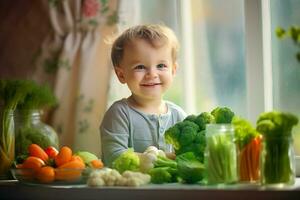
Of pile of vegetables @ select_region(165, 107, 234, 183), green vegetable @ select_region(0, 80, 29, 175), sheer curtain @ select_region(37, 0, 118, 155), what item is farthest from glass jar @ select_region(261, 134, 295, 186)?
green vegetable @ select_region(0, 80, 29, 175)

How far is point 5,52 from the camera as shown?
90.0 inches

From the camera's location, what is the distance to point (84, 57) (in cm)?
216

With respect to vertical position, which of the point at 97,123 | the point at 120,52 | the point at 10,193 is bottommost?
the point at 10,193

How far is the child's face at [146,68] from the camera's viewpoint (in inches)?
79.7

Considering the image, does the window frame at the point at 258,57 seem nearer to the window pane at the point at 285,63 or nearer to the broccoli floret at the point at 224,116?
the window pane at the point at 285,63

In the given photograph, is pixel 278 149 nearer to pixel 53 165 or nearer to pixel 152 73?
pixel 152 73

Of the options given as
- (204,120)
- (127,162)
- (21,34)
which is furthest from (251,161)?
(21,34)

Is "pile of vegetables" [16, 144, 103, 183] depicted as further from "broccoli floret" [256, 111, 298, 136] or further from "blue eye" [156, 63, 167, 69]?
"broccoli floret" [256, 111, 298, 136]

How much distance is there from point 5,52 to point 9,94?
11.7 inches

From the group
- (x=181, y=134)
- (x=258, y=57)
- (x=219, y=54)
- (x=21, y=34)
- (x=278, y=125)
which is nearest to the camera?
(x=278, y=125)

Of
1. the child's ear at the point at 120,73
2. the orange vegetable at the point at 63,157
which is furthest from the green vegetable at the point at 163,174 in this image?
the child's ear at the point at 120,73

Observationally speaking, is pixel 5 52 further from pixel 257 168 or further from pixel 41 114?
pixel 257 168

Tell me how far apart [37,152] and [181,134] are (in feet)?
1.36

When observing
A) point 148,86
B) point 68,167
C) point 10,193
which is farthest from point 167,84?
point 10,193
